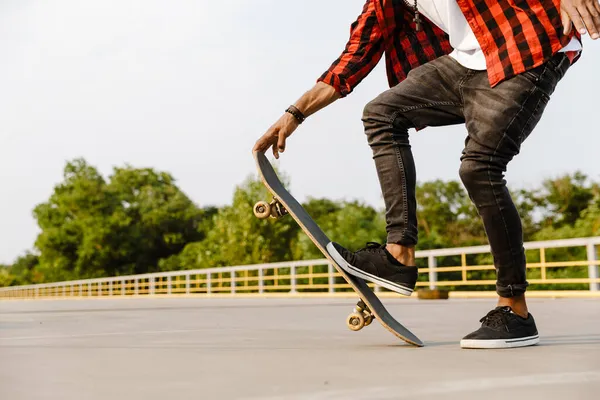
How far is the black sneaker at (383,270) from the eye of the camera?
10.3 ft

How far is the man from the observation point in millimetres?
3018

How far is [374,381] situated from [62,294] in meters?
42.6

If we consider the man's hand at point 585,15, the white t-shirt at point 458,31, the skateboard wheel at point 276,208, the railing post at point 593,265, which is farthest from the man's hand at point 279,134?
the railing post at point 593,265

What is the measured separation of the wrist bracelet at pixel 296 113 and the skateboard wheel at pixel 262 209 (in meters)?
0.39

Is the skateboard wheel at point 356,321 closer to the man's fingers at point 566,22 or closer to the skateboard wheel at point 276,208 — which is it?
the skateboard wheel at point 276,208

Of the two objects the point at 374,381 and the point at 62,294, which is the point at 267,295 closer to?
the point at 374,381

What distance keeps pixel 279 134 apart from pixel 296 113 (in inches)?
4.6

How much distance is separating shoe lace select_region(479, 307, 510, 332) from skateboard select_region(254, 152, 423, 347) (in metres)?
0.27

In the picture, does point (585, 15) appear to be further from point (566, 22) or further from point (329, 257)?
point (329, 257)

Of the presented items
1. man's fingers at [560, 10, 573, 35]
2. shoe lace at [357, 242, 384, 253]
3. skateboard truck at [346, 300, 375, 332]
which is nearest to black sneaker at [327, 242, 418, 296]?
shoe lace at [357, 242, 384, 253]

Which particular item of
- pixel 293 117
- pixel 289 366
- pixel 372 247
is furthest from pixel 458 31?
pixel 289 366

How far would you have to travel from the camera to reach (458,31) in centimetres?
326

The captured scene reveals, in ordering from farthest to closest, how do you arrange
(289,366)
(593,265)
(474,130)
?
(593,265) < (474,130) < (289,366)

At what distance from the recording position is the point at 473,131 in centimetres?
307
